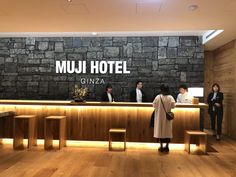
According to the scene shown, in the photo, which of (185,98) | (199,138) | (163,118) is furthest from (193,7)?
(199,138)

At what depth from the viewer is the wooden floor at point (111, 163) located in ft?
15.2

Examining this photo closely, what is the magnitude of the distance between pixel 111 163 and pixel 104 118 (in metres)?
1.71

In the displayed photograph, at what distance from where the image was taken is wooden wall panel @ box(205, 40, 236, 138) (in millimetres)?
8227

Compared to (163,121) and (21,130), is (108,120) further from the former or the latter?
(21,130)

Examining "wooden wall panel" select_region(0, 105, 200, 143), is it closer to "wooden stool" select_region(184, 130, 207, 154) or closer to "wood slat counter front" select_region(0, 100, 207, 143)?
"wood slat counter front" select_region(0, 100, 207, 143)

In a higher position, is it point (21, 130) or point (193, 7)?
point (193, 7)

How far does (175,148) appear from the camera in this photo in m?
6.68

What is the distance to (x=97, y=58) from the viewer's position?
9289mm

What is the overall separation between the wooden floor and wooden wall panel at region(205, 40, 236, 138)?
218 cm

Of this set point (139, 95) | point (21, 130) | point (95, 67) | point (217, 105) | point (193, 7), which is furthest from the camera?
point (95, 67)

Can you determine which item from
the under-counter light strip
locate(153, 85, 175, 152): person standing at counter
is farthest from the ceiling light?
the under-counter light strip

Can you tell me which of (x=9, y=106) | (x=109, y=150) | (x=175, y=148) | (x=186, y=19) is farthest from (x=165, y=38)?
(x=9, y=106)

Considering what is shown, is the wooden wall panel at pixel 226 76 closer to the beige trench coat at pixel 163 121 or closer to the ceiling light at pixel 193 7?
the beige trench coat at pixel 163 121

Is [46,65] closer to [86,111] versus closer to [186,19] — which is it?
[86,111]
